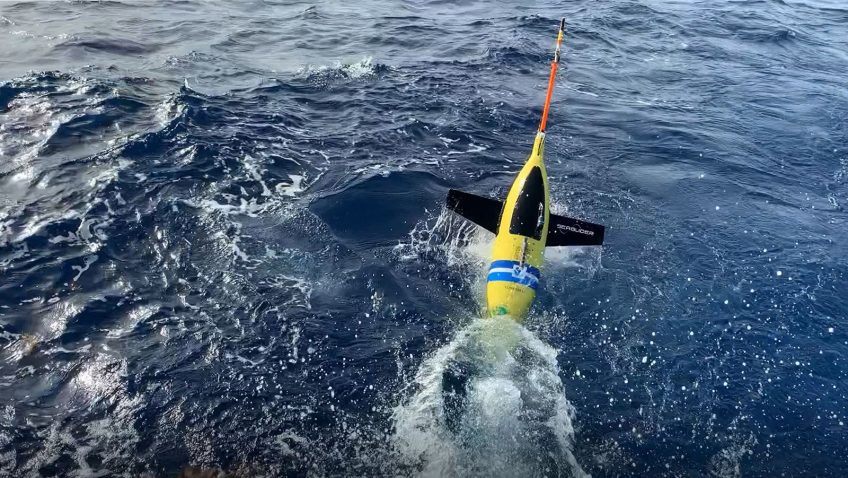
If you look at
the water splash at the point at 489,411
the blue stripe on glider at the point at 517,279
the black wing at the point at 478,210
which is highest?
the black wing at the point at 478,210

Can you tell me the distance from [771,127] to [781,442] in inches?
478

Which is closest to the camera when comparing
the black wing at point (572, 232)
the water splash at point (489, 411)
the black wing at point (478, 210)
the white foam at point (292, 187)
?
the water splash at point (489, 411)

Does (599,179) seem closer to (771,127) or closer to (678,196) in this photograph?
(678,196)

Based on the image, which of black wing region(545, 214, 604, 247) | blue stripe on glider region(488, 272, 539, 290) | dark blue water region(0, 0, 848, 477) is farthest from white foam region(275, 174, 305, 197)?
black wing region(545, 214, 604, 247)

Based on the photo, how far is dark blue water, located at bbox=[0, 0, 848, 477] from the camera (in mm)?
7977

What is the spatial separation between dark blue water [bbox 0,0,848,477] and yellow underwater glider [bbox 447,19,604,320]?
0.54m

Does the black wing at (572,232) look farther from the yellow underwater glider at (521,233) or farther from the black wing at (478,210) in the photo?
the black wing at (478,210)

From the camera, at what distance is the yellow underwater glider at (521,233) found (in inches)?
391

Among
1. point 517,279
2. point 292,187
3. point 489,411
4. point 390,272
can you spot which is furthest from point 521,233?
point 292,187

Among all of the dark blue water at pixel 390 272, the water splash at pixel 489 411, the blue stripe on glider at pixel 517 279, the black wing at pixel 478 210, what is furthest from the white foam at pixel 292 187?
the water splash at pixel 489 411

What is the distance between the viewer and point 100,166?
503 inches

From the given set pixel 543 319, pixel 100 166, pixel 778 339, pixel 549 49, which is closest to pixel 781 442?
pixel 778 339

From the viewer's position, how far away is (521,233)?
10.5 metres

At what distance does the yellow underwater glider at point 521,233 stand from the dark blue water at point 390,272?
1.76 ft
